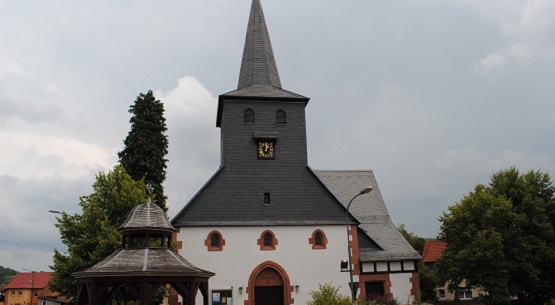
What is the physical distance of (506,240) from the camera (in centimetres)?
3067

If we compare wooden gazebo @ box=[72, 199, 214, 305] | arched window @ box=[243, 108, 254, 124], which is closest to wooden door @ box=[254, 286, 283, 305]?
wooden gazebo @ box=[72, 199, 214, 305]

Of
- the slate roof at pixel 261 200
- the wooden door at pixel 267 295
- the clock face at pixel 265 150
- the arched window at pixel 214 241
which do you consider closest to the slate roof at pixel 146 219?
the slate roof at pixel 261 200

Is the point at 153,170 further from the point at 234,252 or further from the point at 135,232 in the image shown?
the point at 135,232

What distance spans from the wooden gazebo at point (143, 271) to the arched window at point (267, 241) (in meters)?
8.20

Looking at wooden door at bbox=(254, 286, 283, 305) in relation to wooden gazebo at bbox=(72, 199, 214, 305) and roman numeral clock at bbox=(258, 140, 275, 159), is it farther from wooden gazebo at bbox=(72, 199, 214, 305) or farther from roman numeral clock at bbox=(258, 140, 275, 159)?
wooden gazebo at bbox=(72, 199, 214, 305)

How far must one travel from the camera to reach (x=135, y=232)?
19297mm

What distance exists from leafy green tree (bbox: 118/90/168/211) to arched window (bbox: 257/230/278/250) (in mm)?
7856

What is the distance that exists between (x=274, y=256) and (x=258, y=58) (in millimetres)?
13074

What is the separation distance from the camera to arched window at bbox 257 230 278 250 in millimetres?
27750

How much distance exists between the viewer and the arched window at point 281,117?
3069cm

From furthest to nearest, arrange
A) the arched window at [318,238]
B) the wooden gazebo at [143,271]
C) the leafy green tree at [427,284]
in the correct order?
1. the leafy green tree at [427,284]
2. the arched window at [318,238]
3. the wooden gazebo at [143,271]

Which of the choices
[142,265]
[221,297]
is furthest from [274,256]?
[142,265]

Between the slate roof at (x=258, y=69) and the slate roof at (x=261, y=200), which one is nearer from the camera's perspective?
the slate roof at (x=261, y=200)

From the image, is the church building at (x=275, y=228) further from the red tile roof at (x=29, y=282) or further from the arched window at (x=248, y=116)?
the red tile roof at (x=29, y=282)
